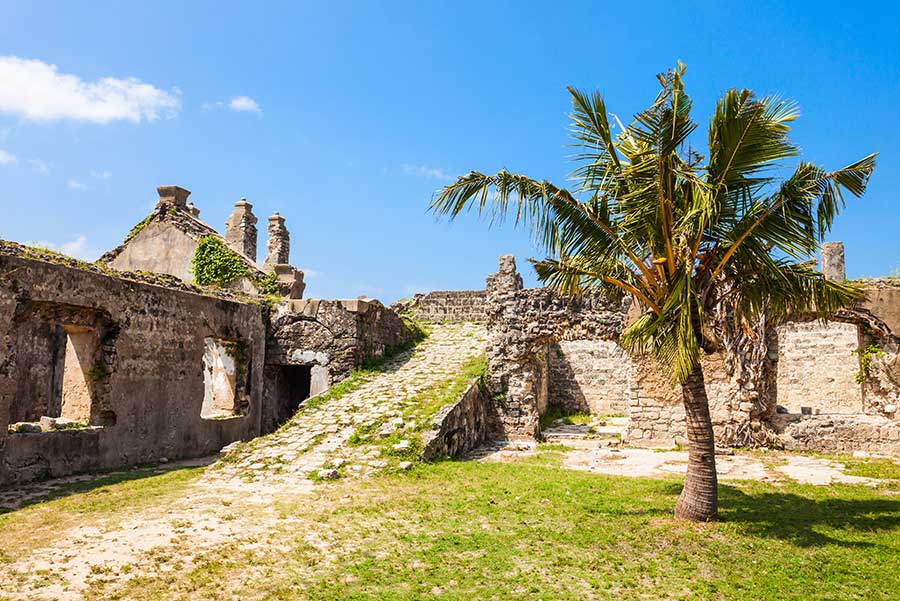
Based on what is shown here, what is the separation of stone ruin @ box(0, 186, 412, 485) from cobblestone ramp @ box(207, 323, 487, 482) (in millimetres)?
1490

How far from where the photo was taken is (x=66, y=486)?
32.8 feet

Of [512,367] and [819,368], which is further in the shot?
[819,368]

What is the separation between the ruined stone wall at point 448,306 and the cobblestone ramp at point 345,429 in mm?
5910

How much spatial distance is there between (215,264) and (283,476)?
428 inches

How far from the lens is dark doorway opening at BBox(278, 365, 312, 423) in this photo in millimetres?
17266

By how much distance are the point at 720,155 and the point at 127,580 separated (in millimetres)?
7352

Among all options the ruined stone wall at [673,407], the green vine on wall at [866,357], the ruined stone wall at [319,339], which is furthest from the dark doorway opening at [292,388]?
the green vine on wall at [866,357]

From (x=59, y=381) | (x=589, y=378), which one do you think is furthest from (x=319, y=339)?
(x=589, y=378)

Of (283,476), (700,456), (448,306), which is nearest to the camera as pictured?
(700,456)

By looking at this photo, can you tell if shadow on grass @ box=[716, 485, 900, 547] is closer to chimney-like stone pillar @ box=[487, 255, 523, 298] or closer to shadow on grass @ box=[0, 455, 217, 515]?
chimney-like stone pillar @ box=[487, 255, 523, 298]

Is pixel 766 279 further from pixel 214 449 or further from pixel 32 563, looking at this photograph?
pixel 214 449

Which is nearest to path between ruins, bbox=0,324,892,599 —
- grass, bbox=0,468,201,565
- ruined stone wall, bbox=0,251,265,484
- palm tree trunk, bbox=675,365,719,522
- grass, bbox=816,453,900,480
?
grass, bbox=0,468,201,565

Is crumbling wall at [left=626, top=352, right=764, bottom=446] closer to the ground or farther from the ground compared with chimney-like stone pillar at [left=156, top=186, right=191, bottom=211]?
closer to the ground

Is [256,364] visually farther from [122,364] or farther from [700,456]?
[700,456]
